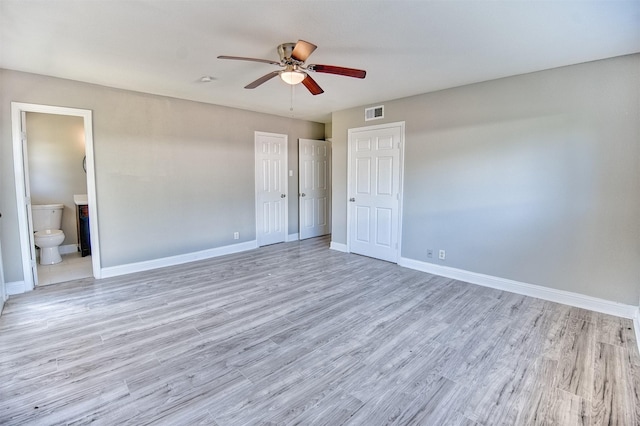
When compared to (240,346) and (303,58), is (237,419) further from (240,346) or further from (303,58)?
(303,58)

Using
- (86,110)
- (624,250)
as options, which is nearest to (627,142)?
(624,250)

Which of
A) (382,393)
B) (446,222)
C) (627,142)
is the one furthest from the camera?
(446,222)

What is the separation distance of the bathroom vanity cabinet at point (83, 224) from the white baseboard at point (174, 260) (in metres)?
1.50

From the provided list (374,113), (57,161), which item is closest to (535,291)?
(374,113)

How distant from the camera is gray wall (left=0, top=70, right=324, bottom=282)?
11.8 ft

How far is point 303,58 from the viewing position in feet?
8.34

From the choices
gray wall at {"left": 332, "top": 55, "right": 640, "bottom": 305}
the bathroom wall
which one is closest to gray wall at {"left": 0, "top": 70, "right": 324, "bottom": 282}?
the bathroom wall

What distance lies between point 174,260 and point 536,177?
16.8 feet

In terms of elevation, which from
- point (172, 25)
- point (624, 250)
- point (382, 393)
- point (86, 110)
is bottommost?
point (382, 393)

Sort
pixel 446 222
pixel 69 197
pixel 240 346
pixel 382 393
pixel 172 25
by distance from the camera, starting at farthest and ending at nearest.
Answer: pixel 69 197
pixel 446 222
pixel 240 346
pixel 172 25
pixel 382 393

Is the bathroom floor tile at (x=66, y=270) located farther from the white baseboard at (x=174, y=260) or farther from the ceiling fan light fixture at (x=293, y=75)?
the ceiling fan light fixture at (x=293, y=75)

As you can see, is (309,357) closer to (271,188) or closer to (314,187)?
(271,188)

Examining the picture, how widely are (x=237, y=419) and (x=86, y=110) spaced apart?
13.7 ft

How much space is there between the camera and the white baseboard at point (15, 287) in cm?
357
